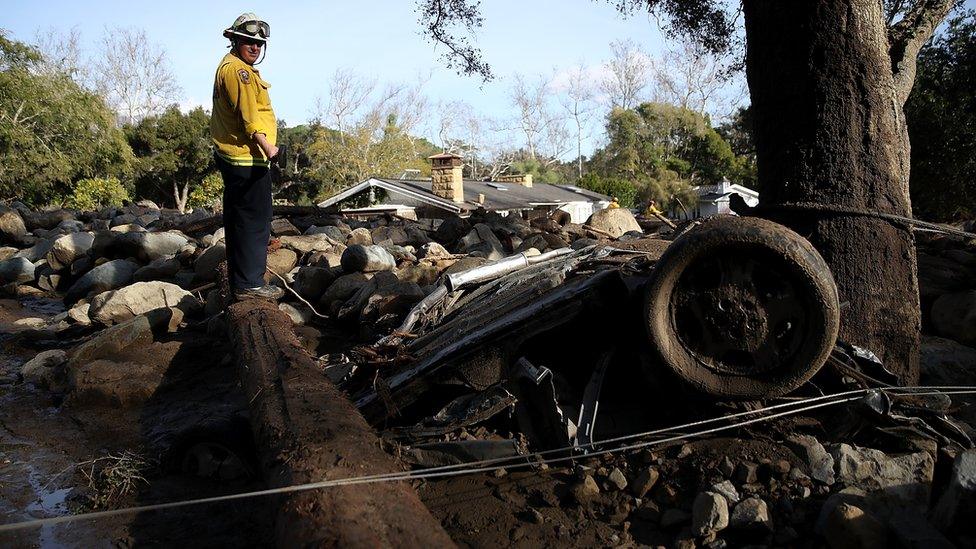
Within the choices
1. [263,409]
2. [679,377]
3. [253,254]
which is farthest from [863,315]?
[253,254]

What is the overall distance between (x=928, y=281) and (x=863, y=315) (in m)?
1.42

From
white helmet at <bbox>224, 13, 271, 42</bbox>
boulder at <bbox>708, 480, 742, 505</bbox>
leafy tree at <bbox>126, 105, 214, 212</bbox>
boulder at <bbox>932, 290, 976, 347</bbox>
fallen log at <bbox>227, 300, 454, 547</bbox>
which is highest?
leafy tree at <bbox>126, 105, 214, 212</bbox>

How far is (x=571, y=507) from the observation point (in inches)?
120

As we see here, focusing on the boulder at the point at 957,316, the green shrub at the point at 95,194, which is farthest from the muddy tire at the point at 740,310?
the green shrub at the point at 95,194

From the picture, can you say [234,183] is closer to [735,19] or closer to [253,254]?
[253,254]

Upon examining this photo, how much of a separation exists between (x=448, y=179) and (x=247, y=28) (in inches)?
896

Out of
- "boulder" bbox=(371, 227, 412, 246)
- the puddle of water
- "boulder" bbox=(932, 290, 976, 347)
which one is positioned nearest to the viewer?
"boulder" bbox=(932, 290, 976, 347)

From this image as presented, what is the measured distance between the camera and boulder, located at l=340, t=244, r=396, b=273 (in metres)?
7.53

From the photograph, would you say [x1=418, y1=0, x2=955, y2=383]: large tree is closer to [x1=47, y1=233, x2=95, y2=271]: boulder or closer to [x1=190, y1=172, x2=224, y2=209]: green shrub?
[x1=47, y1=233, x2=95, y2=271]: boulder

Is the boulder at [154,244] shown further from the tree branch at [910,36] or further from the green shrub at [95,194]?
the green shrub at [95,194]

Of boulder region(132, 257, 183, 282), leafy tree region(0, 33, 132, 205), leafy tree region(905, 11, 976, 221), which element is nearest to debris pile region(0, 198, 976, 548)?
boulder region(132, 257, 183, 282)

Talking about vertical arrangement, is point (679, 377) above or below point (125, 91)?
below

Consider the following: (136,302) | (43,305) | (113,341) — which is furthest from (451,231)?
(43,305)

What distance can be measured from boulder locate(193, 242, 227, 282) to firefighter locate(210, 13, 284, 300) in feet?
11.7
